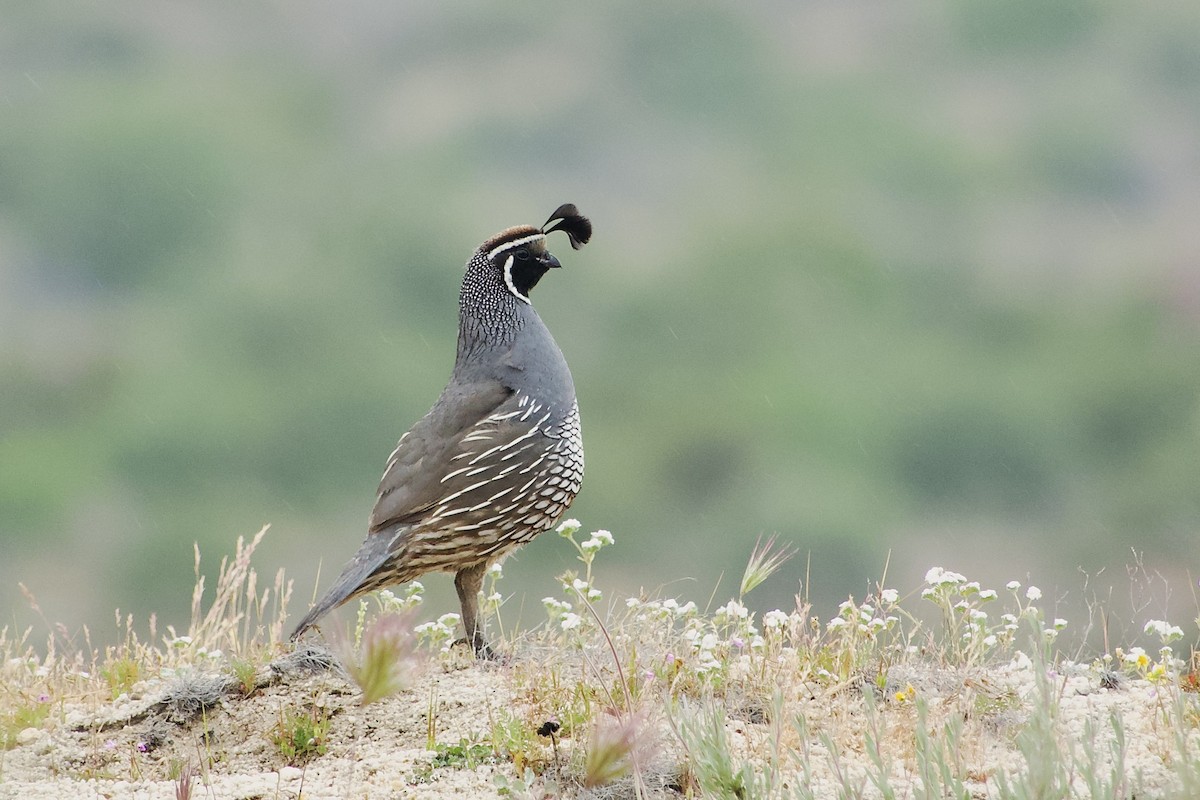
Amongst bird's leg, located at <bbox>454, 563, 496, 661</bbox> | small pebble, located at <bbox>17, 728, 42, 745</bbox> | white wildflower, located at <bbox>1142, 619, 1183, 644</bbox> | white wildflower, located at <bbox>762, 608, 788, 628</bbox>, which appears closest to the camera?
white wildflower, located at <bbox>1142, 619, 1183, 644</bbox>

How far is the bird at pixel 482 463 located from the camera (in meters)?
5.60

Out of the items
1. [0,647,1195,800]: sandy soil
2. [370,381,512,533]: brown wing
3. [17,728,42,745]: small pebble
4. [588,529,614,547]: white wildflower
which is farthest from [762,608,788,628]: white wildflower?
Result: [17,728,42,745]: small pebble

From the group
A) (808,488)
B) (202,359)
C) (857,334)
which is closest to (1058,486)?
(808,488)

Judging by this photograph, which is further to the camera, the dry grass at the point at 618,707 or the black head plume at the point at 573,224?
the black head plume at the point at 573,224

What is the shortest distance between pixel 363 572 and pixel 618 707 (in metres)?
1.39

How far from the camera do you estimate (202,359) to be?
159ft

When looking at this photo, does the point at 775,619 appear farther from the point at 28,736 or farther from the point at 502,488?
the point at 28,736

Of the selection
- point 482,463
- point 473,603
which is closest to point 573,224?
point 482,463

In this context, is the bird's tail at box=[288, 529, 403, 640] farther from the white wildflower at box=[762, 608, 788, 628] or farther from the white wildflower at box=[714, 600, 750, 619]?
the white wildflower at box=[762, 608, 788, 628]

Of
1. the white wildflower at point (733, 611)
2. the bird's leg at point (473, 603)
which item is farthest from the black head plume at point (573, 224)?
the white wildflower at point (733, 611)

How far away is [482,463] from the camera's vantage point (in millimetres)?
5695

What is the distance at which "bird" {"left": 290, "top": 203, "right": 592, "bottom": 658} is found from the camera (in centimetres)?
560

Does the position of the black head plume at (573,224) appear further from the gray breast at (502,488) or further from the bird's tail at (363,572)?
the bird's tail at (363,572)

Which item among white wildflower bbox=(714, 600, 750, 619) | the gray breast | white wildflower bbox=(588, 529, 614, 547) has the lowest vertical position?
white wildflower bbox=(714, 600, 750, 619)
